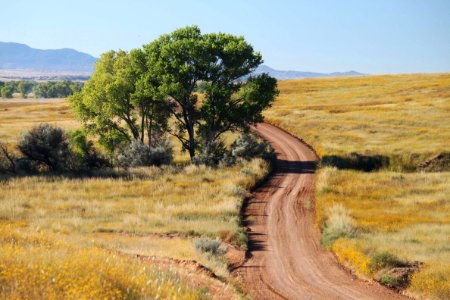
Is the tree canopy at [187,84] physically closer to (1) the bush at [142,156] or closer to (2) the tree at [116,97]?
(2) the tree at [116,97]

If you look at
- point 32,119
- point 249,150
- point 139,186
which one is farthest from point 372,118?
point 32,119

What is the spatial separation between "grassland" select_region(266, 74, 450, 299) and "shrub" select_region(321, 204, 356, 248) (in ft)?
0.22

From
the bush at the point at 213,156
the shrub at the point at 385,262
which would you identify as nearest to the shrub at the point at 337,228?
the shrub at the point at 385,262

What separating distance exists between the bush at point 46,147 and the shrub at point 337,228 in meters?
24.3

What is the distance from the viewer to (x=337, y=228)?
867 inches

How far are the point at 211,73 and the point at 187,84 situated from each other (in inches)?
95.6

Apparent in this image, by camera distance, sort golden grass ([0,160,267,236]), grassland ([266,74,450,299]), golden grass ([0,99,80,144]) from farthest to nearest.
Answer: golden grass ([0,99,80,144])
golden grass ([0,160,267,236])
grassland ([266,74,450,299])

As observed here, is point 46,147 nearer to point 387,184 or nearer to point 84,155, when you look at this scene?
point 84,155

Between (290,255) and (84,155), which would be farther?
(84,155)

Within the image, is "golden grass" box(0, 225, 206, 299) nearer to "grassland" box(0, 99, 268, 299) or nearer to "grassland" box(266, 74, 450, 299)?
"grassland" box(0, 99, 268, 299)

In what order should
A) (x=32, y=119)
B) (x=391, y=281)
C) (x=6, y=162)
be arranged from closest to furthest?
1. (x=391, y=281)
2. (x=6, y=162)
3. (x=32, y=119)

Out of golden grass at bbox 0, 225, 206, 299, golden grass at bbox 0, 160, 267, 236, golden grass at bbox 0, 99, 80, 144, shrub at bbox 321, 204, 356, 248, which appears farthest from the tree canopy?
golden grass at bbox 0, 225, 206, 299

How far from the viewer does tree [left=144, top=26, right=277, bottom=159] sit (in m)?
39.9

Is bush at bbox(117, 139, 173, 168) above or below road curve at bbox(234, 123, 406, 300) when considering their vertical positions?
above
